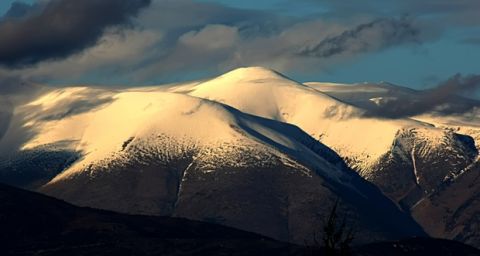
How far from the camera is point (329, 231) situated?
121m

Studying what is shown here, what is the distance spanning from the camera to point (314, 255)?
398 ft

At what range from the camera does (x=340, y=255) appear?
11994cm

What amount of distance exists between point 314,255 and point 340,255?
2.40 metres

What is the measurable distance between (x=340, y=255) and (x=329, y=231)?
2265 mm

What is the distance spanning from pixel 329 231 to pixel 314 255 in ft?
7.40
